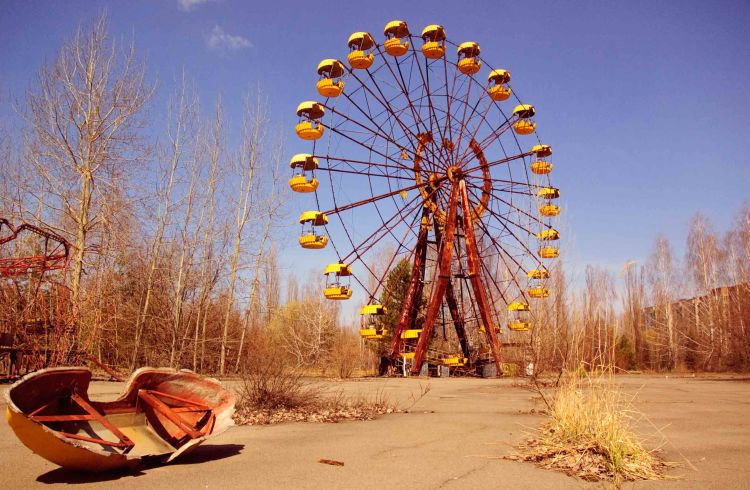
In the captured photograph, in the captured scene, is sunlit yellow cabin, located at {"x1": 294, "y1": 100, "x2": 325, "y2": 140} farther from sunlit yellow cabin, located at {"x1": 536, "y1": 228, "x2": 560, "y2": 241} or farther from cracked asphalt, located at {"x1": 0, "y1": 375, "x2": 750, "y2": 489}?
cracked asphalt, located at {"x1": 0, "y1": 375, "x2": 750, "y2": 489}

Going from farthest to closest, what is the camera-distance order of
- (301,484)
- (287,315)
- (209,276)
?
(287,315), (209,276), (301,484)

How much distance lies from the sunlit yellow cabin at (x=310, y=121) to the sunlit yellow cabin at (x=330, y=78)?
75cm

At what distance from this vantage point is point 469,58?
26.4m

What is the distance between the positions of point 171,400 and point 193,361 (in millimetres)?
21707

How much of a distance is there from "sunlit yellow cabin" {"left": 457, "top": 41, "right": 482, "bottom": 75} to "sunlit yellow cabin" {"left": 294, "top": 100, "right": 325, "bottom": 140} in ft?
24.2

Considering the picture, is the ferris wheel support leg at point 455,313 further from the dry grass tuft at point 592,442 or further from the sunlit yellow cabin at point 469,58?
the dry grass tuft at point 592,442

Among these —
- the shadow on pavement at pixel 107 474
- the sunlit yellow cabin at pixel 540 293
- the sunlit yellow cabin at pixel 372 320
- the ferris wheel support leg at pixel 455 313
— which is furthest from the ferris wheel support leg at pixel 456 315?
the shadow on pavement at pixel 107 474

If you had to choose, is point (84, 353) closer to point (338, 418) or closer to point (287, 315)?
point (338, 418)

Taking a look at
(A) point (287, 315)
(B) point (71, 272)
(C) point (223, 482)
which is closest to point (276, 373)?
(C) point (223, 482)

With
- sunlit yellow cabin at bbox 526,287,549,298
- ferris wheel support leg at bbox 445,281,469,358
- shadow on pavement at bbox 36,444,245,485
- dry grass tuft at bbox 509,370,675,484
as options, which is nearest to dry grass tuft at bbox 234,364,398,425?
shadow on pavement at bbox 36,444,245,485

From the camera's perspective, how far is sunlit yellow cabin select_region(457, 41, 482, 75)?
26.2 meters

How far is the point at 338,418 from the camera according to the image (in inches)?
374

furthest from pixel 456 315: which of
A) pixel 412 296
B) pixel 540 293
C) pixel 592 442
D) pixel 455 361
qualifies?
pixel 592 442

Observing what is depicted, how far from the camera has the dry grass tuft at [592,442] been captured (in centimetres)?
519
